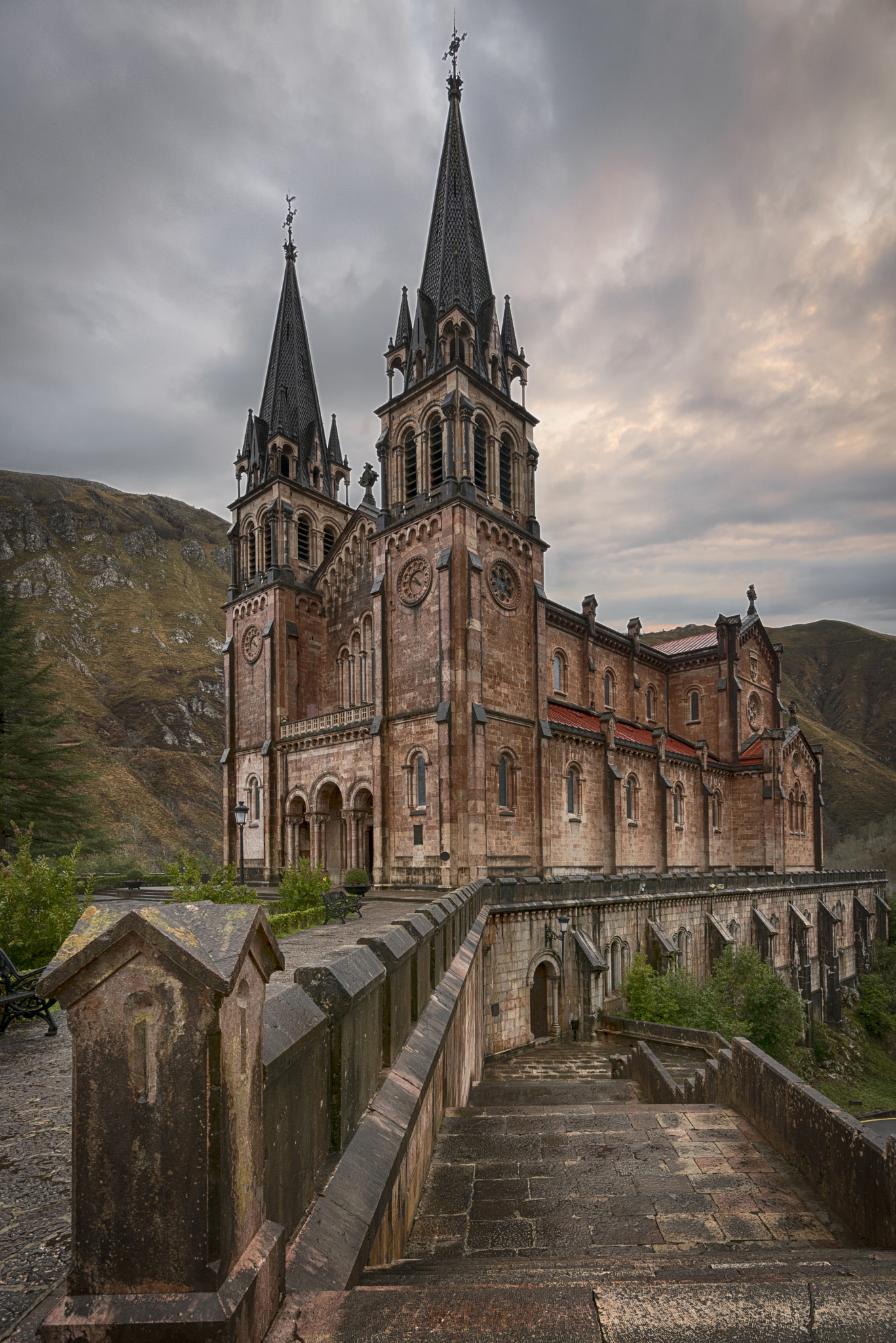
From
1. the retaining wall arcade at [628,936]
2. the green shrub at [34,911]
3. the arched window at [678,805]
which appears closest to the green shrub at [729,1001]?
the retaining wall arcade at [628,936]

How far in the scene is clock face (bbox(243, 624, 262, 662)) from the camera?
3531 centimetres

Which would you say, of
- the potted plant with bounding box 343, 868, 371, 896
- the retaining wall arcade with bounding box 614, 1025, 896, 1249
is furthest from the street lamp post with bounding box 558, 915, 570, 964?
the retaining wall arcade with bounding box 614, 1025, 896, 1249

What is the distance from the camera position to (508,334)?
33375 mm

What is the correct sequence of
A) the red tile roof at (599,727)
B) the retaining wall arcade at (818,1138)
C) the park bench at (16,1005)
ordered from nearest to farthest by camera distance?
1. the retaining wall arcade at (818,1138)
2. the park bench at (16,1005)
3. the red tile roof at (599,727)

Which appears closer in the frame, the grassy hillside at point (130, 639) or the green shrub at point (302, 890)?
the green shrub at point (302, 890)

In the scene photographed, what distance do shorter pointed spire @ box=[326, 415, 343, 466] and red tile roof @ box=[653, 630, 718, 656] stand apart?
22.3 meters

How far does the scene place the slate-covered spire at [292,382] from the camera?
38.2 m

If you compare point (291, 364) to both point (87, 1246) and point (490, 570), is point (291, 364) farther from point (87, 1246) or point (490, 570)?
point (87, 1246)

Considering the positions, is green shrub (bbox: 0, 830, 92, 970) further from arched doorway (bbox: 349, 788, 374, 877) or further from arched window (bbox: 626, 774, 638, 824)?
arched window (bbox: 626, 774, 638, 824)

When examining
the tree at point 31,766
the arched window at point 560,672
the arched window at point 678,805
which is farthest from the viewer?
the arched window at point 678,805

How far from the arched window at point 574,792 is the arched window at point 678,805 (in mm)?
8556

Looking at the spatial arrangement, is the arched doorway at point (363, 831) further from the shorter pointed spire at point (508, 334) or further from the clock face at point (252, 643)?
the shorter pointed spire at point (508, 334)

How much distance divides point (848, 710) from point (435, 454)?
512 feet

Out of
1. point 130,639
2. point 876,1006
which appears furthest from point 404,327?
point 130,639
